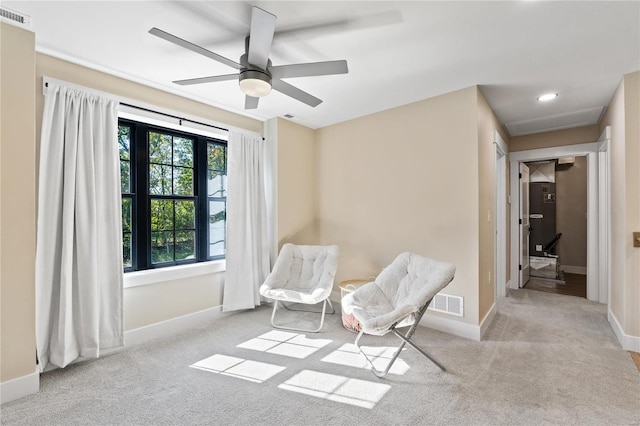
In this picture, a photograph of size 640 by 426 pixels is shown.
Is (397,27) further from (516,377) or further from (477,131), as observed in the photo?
(516,377)

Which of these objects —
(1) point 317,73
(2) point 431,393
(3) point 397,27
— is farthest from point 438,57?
(2) point 431,393

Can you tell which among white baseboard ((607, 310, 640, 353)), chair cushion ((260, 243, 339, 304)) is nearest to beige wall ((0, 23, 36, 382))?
chair cushion ((260, 243, 339, 304))

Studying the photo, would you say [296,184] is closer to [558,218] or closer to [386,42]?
[386,42]

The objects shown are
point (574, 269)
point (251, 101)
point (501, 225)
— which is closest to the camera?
point (251, 101)

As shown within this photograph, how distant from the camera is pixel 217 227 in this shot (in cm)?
380

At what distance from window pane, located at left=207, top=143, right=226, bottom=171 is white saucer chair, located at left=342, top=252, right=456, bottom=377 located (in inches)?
94.1

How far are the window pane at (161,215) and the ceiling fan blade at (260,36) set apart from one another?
2.02m

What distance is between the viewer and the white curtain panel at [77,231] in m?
2.29

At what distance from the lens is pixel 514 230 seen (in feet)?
15.5

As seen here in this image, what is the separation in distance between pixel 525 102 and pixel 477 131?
0.98 meters

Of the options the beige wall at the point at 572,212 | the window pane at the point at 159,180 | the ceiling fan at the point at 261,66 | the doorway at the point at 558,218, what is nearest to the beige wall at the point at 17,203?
the ceiling fan at the point at 261,66

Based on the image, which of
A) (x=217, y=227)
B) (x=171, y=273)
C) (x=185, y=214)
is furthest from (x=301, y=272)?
(x=185, y=214)

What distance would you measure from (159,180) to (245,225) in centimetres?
108

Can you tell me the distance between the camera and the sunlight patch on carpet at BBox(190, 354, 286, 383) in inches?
87.9
